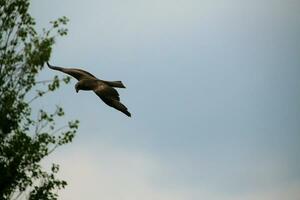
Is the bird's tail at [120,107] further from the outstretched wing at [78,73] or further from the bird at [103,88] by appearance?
the outstretched wing at [78,73]

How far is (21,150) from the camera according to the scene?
2856 cm

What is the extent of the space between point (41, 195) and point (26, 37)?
5.75 m

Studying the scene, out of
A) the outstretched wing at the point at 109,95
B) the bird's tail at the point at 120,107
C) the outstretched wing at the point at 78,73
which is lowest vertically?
the bird's tail at the point at 120,107

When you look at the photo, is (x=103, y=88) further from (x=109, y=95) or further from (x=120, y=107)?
(x=120, y=107)

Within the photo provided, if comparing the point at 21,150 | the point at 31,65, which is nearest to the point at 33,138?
the point at 21,150

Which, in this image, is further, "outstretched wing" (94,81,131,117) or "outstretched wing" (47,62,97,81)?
"outstretched wing" (47,62,97,81)

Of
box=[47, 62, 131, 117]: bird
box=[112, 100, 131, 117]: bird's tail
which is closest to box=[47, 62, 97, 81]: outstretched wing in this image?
box=[47, 62, 131, 117]: bird

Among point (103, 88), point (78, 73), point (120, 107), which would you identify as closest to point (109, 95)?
point (103, 88)

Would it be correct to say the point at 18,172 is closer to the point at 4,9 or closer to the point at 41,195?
the point at 41,195

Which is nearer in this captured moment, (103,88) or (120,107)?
(120,107)

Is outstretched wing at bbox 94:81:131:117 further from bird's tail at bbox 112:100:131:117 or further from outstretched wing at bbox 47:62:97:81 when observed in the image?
outstretched wing at bbox 47:62:97:81

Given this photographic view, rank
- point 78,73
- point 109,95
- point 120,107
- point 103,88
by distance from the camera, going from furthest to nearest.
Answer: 1. point 78,73
2. point 103,88
3. point 109,95
4. point 120,107

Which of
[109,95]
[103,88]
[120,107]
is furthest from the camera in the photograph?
[103,88]

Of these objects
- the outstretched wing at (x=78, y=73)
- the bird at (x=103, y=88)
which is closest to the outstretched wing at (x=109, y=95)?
the bird at (x=103, y=88)
